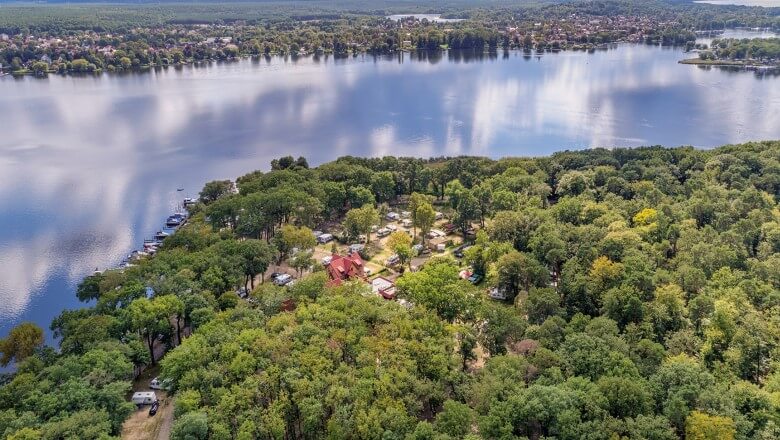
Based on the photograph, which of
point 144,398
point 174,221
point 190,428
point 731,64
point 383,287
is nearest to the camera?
point 190,428

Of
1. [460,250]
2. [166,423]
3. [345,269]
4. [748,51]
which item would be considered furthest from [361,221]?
[748,51]

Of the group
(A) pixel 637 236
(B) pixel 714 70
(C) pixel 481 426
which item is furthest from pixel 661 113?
(C) pixel 481 426

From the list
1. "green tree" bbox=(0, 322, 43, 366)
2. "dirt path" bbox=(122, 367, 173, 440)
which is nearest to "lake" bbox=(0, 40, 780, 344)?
"green tree" bbox=(0, 322, 43, 366)

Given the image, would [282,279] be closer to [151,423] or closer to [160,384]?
[160,384]

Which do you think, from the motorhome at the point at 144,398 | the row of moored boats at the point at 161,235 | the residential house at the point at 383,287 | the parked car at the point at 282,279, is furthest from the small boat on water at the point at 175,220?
the motorhome at the point at 144,398

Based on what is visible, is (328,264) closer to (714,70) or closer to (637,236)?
(637,236)

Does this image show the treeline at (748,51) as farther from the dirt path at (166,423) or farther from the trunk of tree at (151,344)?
the dirt path at (166,423)

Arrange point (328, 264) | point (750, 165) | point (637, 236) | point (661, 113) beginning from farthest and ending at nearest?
point (661, 113)
point (750, 165)
point (328, 264)
point (637, 236)
